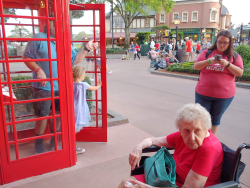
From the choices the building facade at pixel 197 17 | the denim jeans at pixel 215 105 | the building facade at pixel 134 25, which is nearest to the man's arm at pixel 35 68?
the denim jeans at pixel 215 105

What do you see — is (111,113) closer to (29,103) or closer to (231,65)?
(29,103)

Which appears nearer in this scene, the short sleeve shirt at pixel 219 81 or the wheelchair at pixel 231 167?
the wheelchair at pixel 231 167

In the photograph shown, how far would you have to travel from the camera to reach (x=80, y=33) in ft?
10.9

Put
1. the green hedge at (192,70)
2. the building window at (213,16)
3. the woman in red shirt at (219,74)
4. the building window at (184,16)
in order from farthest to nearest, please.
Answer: the building window at (184,16) < the building window at (213,16) < the green hedge at (192,70) < the woman in red shirt at (219,74)

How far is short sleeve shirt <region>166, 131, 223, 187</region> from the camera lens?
1521 mm

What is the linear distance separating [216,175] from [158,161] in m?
0.47

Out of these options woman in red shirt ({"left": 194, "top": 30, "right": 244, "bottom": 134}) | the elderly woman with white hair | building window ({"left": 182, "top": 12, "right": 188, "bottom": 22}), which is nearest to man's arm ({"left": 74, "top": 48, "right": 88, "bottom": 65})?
woman in red shirt ({"left": 194, "top": 30, "right": 244, "bottom": 134})

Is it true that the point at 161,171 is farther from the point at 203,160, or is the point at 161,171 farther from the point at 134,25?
the point at 134,25

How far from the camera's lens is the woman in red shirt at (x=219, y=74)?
9.52 ft

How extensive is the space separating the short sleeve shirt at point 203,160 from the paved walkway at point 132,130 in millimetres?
1209

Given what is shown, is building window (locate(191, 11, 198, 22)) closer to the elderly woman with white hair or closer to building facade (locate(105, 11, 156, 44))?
building facade (locate(105, 11, 156, 44))

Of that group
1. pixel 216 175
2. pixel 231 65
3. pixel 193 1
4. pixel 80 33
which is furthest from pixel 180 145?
pixel 193 1

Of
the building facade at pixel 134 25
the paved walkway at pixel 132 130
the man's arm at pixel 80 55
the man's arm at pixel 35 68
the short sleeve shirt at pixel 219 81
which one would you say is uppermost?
the building facade at pixel 134 25

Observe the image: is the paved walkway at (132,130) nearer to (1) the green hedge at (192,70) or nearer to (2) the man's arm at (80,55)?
(1) the green hedge at (192,70)
